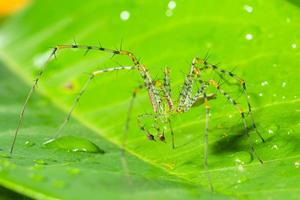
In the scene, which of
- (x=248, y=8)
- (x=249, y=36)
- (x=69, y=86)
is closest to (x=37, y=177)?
(x=249, y=36)

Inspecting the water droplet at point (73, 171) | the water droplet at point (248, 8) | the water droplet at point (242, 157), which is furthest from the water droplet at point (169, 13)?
the water droplet at point (73, 171)

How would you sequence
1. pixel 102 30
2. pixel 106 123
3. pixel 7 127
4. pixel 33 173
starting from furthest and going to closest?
pixel 102 30 < pixel 106 123 < pixel 7 127 < pixel 33 173

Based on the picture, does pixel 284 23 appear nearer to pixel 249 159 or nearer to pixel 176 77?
pixel 176 77

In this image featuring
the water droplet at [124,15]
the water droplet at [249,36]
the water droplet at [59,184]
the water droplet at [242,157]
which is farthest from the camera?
the water droplet at [124,15]

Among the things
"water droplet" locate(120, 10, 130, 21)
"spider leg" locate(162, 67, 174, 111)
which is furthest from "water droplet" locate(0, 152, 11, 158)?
"water droplet" locate(120, 10, 130, 21)

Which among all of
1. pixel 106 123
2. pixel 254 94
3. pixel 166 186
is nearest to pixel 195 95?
pixel 254 94

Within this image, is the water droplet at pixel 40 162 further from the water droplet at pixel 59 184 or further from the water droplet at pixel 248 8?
the water droplet at pixel 248 8
